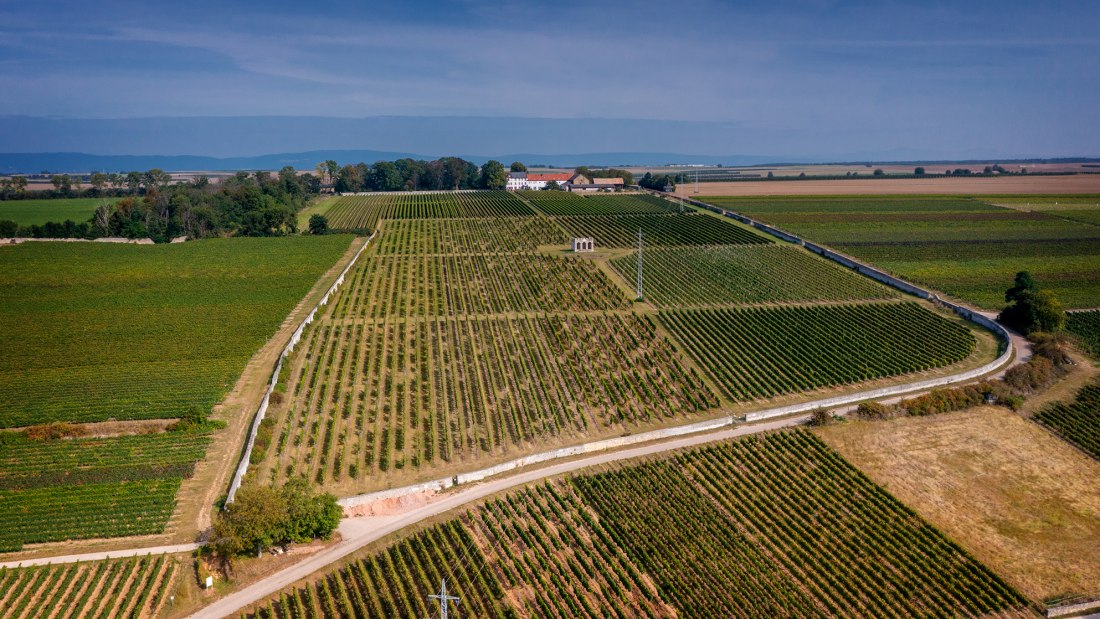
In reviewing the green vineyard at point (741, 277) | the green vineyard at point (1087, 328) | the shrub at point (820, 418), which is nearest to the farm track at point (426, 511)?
the shrub at point (820, 418)

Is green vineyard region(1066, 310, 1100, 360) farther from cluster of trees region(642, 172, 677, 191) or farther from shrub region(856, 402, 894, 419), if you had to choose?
cluster of trees region(642, 172, 677, 191)

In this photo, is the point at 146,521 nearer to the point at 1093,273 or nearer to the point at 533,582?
the point at 533,582

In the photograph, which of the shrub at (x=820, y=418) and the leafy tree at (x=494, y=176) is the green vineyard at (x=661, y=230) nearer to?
the shrub at (x=820, y=418)

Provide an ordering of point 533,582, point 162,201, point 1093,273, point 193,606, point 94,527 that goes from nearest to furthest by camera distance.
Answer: point 193,606, point 533,582, point 94,527, point 1093,273, point 162,201

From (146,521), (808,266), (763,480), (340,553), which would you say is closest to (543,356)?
(763,480)

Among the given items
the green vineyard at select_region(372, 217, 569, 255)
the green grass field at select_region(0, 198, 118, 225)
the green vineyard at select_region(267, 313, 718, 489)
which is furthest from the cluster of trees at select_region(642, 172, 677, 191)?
the green grass field at select_region(0, 198, 118, 225)

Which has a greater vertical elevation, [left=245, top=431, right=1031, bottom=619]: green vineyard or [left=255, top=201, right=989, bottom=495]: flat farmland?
[left=255, top=201, right=989, bottom=495]: flat farmland
